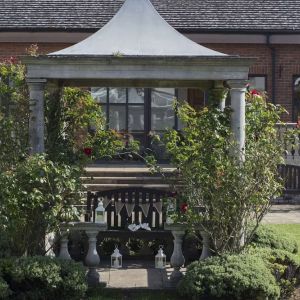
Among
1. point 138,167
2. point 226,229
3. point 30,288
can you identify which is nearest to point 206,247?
point 226,229

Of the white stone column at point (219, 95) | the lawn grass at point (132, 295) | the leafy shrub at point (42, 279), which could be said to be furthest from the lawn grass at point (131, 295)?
the white stone column at point (219, 95)

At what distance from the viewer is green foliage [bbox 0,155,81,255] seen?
7.43 metres

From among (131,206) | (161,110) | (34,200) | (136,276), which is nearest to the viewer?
(34,200)

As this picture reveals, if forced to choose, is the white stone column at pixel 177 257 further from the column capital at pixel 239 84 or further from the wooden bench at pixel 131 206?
the column capital at pixel 239 84

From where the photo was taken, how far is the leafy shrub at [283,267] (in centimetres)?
774

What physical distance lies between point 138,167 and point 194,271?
10900mm

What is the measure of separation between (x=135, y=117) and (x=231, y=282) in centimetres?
1430

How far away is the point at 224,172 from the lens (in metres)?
7.73

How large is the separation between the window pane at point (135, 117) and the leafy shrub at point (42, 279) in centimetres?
1380

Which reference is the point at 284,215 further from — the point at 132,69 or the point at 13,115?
the point at 13,115

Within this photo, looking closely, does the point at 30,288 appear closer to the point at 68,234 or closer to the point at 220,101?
the point at 68,234

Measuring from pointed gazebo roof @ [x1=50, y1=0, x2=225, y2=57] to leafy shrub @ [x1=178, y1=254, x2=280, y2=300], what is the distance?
Answer: 8.63 feet

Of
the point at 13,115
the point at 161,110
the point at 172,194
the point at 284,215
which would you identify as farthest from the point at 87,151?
the point at 161,110

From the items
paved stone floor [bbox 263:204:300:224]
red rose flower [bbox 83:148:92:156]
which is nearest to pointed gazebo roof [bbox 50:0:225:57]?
red rose flower [bbox 83:148:92:156]
